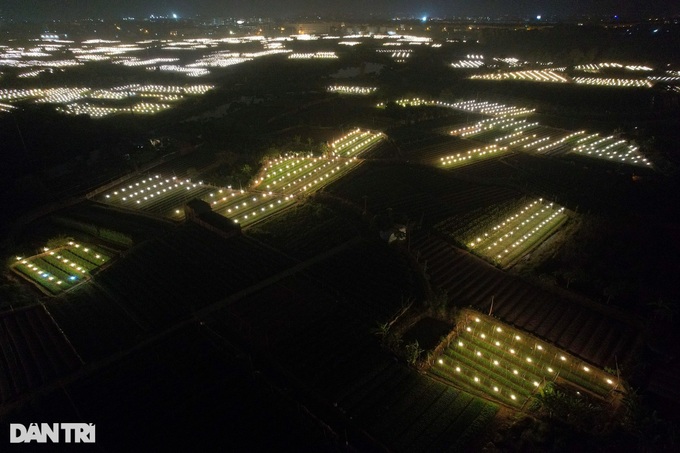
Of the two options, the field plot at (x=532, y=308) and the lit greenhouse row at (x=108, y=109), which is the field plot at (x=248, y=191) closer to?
the field plot at (x=532, y=308)

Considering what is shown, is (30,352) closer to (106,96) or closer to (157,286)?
(157,286)

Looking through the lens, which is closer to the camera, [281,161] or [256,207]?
[256,207]

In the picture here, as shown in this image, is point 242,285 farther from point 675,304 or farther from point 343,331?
point 675,304

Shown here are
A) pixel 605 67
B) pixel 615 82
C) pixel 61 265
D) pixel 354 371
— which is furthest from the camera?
pixel 605 67

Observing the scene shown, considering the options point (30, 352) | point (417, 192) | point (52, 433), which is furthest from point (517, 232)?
point (30, 352)

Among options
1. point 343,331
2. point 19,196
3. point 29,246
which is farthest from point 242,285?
→ point 19,196

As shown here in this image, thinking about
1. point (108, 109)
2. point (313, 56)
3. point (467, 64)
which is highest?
point (467, 64)

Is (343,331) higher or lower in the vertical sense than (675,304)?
lower
